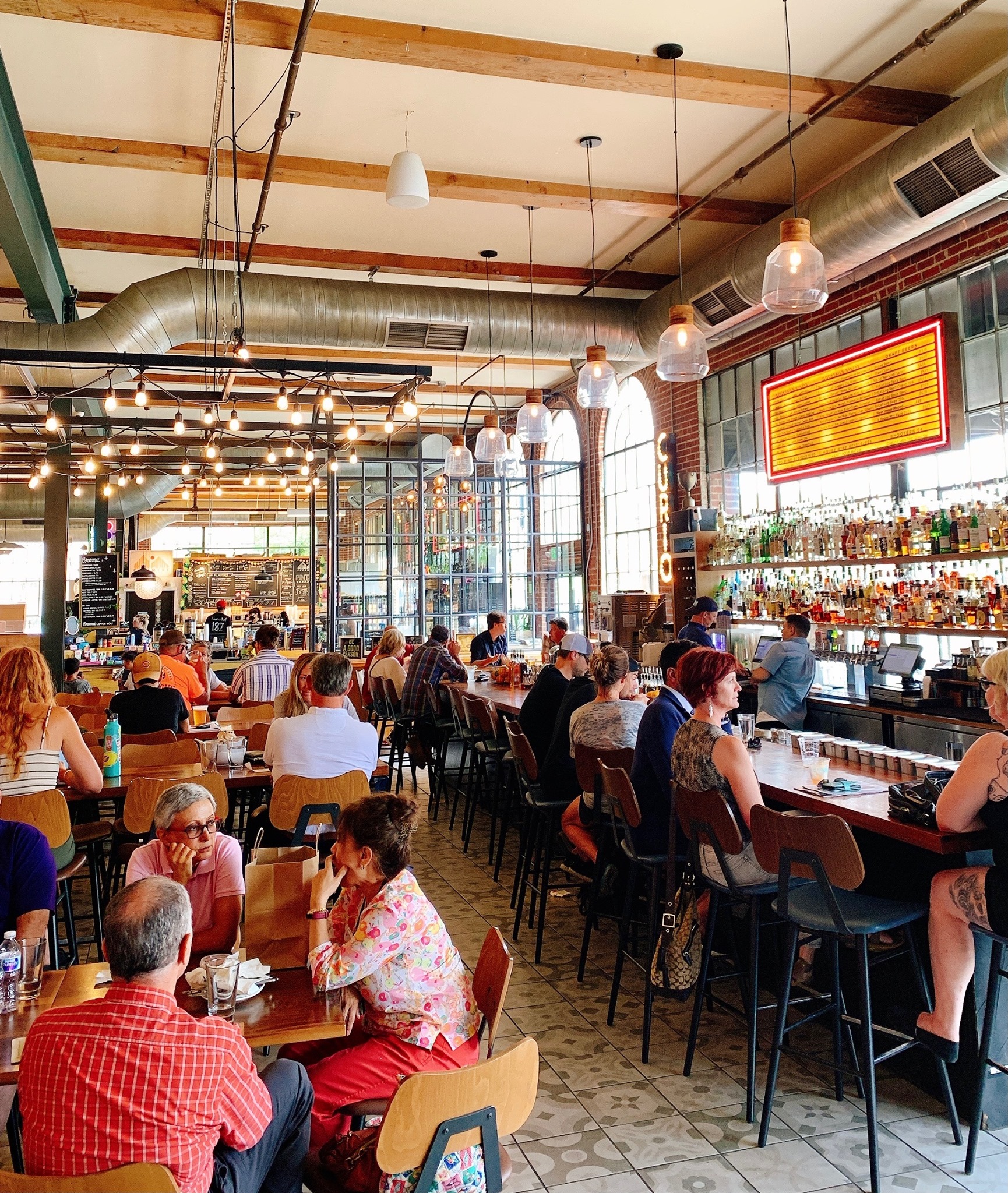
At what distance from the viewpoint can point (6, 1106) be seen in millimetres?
2502

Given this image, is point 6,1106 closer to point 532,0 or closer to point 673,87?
point 532,0

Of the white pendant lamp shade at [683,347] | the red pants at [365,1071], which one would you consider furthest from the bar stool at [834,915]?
the white pendant lamp shade at [683,347]

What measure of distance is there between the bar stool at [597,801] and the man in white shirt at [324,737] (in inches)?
42.2

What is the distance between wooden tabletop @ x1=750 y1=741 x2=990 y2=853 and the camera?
2.87 m

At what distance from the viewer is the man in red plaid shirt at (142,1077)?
5.38 ft

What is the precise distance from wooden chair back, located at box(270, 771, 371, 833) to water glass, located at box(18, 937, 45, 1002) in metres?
1.86

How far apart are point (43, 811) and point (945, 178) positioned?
5530 millimetres

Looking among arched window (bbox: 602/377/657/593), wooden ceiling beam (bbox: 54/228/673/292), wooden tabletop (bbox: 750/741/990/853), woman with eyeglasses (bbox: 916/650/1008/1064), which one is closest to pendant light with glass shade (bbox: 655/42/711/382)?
wooden tabletop (bbox: 750/741/990/853)

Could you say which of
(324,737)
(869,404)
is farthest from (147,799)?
(869,404)

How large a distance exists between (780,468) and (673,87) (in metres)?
3.75

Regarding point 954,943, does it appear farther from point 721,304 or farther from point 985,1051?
point 721,304

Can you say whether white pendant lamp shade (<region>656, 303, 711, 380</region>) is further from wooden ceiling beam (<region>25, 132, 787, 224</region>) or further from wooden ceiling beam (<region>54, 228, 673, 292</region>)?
wooden ceiling beam (<region>54, 228, 673, 292</region>)

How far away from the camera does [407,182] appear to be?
505cm

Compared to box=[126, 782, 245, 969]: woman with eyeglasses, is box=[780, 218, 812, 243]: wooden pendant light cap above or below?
above
